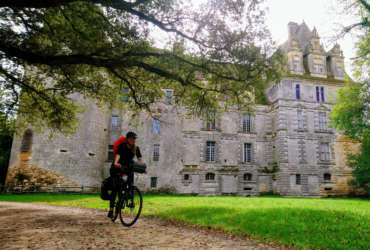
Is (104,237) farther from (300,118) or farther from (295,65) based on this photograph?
(295,65)

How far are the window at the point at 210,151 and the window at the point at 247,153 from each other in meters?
3.63

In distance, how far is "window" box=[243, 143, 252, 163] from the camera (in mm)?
28694

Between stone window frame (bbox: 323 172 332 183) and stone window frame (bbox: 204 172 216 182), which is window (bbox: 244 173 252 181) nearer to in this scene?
stone window frame (bbox: 204 172 216 182)

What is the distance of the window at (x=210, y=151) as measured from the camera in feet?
91.1

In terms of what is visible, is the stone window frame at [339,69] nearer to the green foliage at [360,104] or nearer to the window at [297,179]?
the green foliage at [360,104]

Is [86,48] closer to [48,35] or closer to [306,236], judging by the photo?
[48,35]

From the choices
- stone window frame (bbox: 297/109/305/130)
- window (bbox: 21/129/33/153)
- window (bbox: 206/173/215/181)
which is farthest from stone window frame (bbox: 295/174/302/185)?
window (bbox: 21/129/33/153)

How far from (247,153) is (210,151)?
4.37 m

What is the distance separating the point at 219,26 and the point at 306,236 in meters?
6.47

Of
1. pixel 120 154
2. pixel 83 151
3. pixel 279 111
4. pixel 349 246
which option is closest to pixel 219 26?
pixel 120 154

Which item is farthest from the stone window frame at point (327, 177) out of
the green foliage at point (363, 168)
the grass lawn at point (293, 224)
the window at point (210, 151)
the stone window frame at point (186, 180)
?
the grass lawn at point (293, 224)

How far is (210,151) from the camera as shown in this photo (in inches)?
1099

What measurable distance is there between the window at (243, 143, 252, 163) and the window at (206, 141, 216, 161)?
3.63 metres

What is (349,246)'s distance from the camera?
16.9ft
